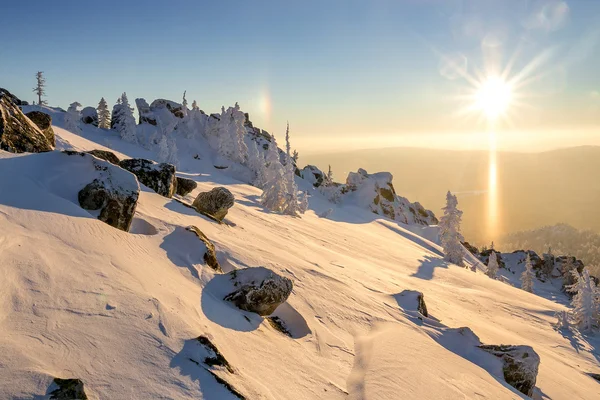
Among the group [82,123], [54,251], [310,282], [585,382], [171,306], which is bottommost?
[585,382]

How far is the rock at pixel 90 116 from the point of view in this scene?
66619 mm

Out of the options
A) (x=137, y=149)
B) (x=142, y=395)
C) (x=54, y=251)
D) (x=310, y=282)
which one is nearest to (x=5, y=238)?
(x=54, y=251)

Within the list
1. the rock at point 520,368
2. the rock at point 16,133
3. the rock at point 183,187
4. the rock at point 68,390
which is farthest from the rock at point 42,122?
the rock at point 520,368

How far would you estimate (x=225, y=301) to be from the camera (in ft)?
25.4

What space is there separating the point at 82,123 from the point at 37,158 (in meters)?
64.7

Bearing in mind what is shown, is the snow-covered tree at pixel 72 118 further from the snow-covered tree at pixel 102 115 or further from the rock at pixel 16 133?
the rock at pixel 16 133

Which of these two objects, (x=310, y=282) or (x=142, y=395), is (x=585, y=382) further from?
(x=142, y=395)

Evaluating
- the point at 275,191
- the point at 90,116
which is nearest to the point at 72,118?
the point at 90,116

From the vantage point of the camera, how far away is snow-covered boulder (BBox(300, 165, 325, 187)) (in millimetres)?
80438

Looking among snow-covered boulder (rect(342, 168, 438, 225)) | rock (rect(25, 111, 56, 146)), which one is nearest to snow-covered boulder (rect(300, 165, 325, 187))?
snow-covered boulder (rect(342, 168, 438, 225))

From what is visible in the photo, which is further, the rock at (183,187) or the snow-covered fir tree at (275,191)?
the snow-covered fir tree at (275,191)

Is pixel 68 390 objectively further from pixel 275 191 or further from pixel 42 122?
pixel 275 191

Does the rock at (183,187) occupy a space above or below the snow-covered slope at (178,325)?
above

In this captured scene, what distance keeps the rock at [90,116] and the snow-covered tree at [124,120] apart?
7.24m
